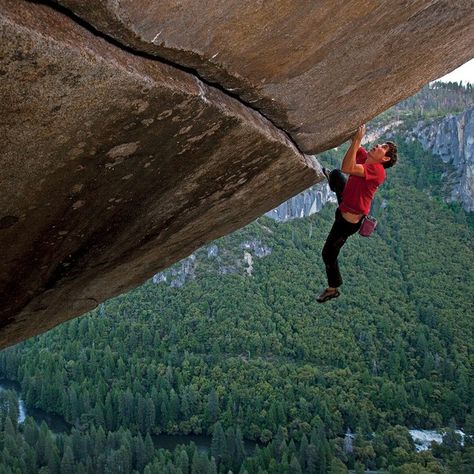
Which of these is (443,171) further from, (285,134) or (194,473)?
(285,134)

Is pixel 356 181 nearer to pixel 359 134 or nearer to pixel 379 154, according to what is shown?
pixel 379 154

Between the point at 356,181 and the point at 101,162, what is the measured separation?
2259mm

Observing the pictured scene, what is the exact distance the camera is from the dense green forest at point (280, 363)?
122ft

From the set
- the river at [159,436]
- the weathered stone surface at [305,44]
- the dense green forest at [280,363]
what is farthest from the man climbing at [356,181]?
the river at [159,436]

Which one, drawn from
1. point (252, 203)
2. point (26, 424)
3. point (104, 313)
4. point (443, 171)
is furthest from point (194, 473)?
point (443, 171)

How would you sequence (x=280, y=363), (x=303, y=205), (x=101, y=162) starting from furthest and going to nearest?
(x=303, y=205)
(x=280, y=363)
(x=101, y=162)

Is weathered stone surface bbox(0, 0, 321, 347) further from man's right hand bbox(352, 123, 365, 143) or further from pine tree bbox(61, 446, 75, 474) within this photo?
pine tree bbox(61, 446, 75, 474)

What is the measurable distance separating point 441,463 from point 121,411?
2216 cm

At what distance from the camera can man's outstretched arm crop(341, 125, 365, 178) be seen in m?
4.32

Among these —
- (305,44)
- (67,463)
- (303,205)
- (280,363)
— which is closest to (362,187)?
(305,44)

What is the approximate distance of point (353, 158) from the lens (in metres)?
4.34

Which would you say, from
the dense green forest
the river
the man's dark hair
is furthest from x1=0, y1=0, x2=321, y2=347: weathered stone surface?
the river

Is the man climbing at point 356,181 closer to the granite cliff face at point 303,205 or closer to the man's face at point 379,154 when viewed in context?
the man's face at point 379,154

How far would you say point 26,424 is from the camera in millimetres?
39438
